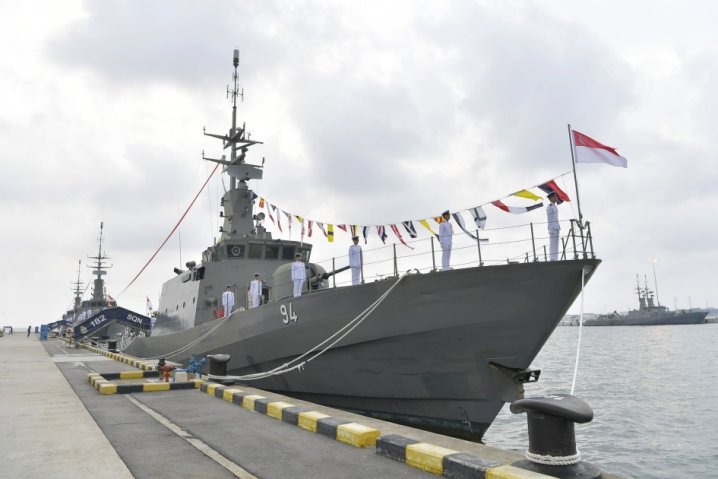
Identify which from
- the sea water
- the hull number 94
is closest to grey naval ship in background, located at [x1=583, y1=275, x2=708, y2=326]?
the sea water

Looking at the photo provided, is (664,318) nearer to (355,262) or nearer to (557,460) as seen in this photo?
(355,262)

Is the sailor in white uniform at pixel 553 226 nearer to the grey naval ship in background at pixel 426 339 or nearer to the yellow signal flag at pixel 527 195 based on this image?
the yellow signal flag at pixel 527 195

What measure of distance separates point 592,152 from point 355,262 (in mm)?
5162

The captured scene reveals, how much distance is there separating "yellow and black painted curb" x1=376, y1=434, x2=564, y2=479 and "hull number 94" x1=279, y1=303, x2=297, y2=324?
603cm

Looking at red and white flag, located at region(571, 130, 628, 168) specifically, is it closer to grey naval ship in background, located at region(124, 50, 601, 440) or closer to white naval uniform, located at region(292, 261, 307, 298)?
grey naval ship in background, located at region(124, 50, 601, 440)

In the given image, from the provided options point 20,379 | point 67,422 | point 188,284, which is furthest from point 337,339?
point 188,284

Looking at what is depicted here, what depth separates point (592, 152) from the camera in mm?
8406

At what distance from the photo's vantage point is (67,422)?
20.8 feet

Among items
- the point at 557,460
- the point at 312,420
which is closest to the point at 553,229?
the point at 312,420

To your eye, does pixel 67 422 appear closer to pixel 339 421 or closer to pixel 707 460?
pixel 339 421

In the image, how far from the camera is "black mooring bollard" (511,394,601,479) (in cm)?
356

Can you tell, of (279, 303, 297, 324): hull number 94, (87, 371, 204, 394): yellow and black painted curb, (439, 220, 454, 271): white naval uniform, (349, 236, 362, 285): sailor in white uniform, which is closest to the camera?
(87, 371, 204, 394): yellow and black painted curb

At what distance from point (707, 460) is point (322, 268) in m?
9.92

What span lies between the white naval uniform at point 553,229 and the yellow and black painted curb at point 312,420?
490 centimetres
